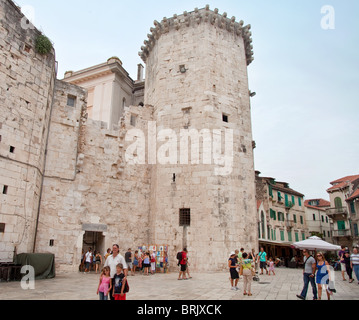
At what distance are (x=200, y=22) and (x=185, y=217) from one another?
11.7 m

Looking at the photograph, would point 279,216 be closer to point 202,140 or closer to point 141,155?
point 202,140

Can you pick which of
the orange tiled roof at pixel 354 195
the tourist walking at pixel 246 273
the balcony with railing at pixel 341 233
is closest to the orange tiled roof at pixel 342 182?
the orange tiled roof at pixel 354 195

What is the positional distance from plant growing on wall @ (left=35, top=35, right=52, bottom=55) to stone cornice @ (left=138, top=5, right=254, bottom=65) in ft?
26.1

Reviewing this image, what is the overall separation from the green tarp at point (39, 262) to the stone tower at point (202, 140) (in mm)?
5536

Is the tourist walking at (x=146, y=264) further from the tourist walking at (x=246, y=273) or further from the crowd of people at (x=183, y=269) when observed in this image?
the tourist walking at (x=246, y=273)

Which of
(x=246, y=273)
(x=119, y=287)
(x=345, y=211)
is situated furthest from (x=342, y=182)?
(x=119, y=287)

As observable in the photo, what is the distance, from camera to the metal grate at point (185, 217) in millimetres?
14977

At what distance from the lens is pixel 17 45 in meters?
11.9

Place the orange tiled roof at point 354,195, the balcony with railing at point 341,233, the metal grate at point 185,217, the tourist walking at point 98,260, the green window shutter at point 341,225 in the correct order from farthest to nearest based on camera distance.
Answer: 1. the green window shutter at point 341,225
2. the balcony with railing at point 341,233
3. the orange tiled roof at point 354,195
4. the metal grate at point 185,217
5. the tourist walking at point 98,260

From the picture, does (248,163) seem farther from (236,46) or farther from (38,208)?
(38,208)

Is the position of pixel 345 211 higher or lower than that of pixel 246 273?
higher

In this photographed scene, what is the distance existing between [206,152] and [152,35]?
942 cm

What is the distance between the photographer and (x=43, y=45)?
1284 centimetres

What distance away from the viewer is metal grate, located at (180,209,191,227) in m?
15.0
